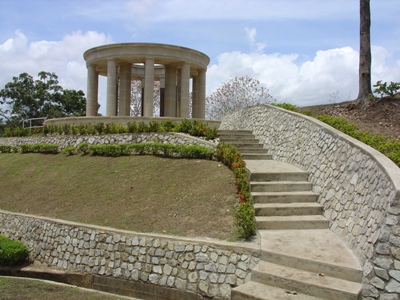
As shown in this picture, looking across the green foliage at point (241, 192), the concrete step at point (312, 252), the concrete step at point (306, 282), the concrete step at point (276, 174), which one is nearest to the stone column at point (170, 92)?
the green foliage at point (241, 192)

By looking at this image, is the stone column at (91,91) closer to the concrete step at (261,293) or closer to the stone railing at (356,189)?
the stone railing at (356,189)

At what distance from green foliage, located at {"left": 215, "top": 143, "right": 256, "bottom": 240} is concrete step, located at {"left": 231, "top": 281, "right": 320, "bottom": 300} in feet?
4.12

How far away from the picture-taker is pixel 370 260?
18.9 ft

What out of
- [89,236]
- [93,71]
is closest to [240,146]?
[89,236]

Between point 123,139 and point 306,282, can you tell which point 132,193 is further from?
point 306,282

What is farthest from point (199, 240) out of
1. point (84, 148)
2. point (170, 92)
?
point (170, 92)

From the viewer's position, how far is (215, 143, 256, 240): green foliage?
7488mm

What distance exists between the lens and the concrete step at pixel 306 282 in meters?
5.55

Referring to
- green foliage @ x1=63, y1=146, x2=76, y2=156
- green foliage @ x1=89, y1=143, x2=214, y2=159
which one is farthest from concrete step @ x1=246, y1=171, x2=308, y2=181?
green foliage @ x1=63, y1=146, x2=76, y2=156

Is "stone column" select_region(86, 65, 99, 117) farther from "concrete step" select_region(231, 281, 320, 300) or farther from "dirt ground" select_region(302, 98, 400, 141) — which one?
"concrete step" select_region(231, 281, 320, 300)

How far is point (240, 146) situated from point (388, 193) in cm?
793

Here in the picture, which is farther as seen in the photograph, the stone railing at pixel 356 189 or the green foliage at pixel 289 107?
the green foliage at pixel 289 107

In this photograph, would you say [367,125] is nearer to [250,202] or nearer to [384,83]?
[384,83]

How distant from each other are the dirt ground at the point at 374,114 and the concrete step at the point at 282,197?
345 cm
